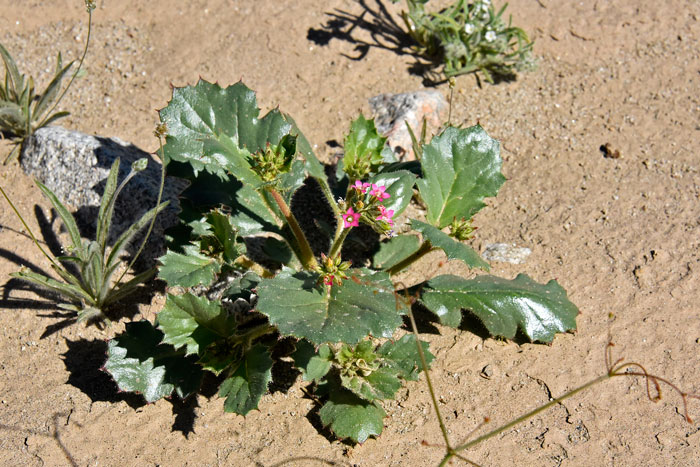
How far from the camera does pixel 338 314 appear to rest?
2820mm

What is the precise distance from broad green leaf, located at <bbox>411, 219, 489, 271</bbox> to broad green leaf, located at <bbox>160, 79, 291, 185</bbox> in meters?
0.95

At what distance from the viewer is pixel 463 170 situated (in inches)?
138

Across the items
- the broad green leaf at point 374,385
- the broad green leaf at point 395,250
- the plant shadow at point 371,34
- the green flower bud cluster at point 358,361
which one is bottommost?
the broad green leaf at point 374,385

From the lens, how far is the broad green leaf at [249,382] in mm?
2861

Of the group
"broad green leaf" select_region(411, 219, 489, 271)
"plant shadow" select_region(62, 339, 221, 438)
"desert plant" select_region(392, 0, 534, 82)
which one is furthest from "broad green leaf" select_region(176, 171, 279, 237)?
"desert plant" select_region(392, 0, 534, 82)

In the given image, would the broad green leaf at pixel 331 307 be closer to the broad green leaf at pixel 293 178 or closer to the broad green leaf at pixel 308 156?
the broad green leaf at pixel 293 178

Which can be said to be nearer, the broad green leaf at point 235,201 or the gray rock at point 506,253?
the broad green leaf at point 235,201

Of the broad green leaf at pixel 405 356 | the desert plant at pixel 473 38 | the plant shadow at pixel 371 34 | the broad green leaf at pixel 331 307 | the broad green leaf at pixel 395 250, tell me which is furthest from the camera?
the plant shadow at pixel 371 34

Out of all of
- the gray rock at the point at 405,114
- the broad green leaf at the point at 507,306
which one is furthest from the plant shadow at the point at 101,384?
the gray rock at the point at 405,114

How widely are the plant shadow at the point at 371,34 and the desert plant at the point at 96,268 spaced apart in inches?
87.6

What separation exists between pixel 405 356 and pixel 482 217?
129 cm

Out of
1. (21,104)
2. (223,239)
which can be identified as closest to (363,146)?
(223,239)

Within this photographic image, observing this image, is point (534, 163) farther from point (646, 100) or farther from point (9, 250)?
point (9, 250)

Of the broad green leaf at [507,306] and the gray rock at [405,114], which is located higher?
the gray rock at [405,114]
